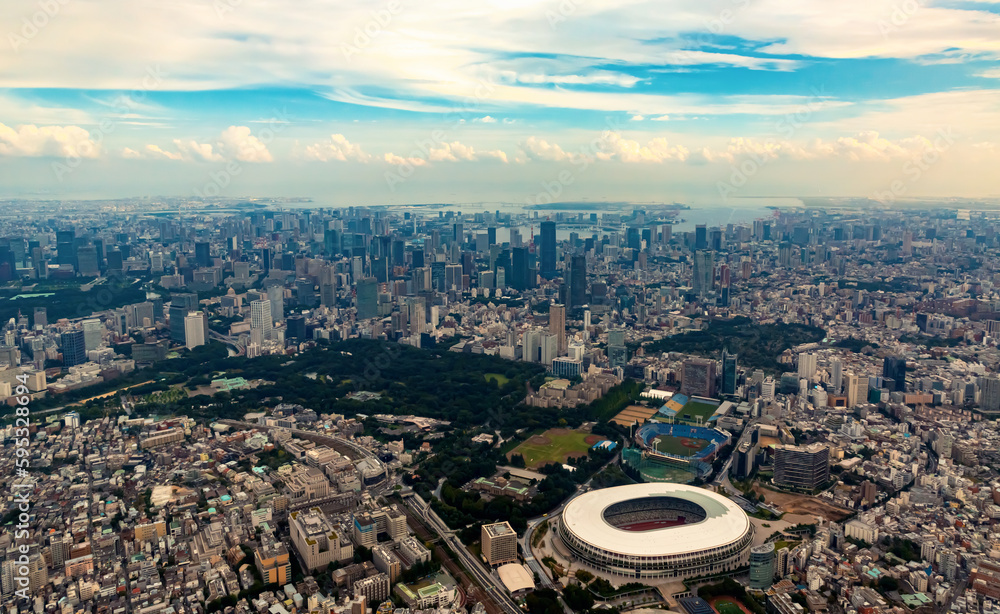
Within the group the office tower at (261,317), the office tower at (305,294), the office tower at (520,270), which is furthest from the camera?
the office tower at (520,270)

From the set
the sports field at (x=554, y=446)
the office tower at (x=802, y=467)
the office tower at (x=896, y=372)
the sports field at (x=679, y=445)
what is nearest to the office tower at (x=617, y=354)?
the sports field at (x=554, y=446)

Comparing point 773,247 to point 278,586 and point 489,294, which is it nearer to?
point 489,294

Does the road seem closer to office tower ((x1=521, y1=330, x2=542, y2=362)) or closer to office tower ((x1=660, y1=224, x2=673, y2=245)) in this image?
office tower ((x1=521, y1=330, x2=542, y2=362))

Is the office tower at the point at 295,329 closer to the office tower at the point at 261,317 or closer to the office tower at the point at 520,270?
the office tower at the point at 261,317

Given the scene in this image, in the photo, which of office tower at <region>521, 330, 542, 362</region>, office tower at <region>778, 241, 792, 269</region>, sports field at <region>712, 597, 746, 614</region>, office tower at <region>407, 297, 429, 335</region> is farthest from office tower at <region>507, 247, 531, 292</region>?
sports field at <region>712, 597, 746, 614</region>

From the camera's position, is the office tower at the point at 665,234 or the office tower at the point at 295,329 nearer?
the office tower at the point at 295,329

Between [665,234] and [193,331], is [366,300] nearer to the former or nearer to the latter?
[193,331]

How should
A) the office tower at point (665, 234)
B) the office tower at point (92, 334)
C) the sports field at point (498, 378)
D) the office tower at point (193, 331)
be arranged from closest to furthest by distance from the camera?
the sports field at point (498, 378)
the office tower at point (92, 334)
the office tower at point (193, 331)
the office tower at point (665, 234)
